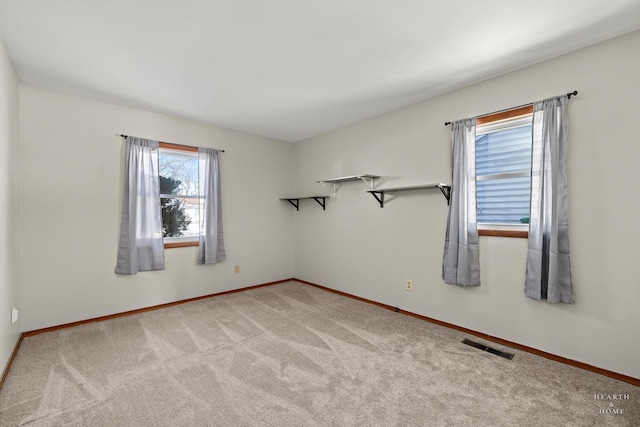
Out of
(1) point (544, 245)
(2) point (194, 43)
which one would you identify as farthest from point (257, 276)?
(1) point (544, 245)

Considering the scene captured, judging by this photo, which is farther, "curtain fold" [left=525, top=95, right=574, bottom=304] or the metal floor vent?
the metal floor vent

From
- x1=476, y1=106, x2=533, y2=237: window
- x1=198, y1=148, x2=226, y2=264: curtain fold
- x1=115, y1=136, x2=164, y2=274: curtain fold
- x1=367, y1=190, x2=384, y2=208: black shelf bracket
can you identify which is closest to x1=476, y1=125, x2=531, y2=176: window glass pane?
x1=476, y1=106, x2=533, y2=237: window

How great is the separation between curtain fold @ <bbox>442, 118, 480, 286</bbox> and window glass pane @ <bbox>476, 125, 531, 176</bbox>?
91 mm

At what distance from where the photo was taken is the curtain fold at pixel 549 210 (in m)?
2.34

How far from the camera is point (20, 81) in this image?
111 inches

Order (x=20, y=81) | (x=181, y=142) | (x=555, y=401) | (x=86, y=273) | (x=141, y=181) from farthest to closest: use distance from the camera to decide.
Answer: (x=181, y=142), (x=141, y=181), (x=86, y=273), (x=20, y=81), (x=555, y=401)

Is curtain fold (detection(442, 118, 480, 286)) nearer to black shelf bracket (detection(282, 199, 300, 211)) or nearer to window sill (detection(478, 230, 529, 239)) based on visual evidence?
window sill (detection(478, 230, 529, 239))

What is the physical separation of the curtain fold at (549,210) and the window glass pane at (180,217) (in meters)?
3.95

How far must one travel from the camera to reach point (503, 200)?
2.79 meters

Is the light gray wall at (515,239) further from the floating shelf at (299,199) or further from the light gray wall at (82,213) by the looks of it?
the light gray wall at (82,213)

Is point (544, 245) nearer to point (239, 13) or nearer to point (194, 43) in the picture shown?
point (239, 13)

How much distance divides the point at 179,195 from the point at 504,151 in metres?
3.92

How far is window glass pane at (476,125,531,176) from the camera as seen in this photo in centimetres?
265

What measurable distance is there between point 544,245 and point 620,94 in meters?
1.24
